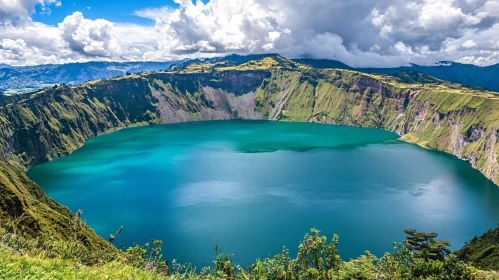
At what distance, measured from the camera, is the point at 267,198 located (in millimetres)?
114938

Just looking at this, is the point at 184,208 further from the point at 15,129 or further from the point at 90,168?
the point at 15,129

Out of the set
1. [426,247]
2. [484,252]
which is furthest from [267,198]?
[426,247]

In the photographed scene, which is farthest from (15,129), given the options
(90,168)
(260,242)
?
(260,242)

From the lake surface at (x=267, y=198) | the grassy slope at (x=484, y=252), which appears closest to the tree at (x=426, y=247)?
the grassy slope at (x=484, y=252)

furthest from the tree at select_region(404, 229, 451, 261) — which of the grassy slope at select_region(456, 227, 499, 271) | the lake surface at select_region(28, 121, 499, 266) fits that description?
the lake surface at select_region(28, 121, 499, 266)

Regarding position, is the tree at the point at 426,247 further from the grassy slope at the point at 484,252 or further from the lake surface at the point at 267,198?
the lake surface at the point at 267,198

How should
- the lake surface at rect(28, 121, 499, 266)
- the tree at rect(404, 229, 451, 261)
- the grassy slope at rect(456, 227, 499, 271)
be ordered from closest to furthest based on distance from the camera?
the tree at rect(404, 229, 451, 261), the grassy slope at rect(456, 227, 499, 271), the lake surface at rect(28, 121, 499, 266)

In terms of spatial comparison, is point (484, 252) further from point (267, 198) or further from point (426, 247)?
point (267, 198)

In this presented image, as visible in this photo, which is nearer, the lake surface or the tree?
the tree

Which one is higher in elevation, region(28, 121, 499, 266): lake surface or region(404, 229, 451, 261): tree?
region(404, 229, 451, 261): tree

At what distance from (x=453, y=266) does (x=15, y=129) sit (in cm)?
21163

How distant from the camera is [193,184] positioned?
5202 inches

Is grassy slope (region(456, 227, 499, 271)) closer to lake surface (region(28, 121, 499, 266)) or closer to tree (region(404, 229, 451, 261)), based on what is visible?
lake surface (region(28, 121, 499, 266))

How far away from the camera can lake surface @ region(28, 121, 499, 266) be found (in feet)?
283
